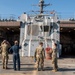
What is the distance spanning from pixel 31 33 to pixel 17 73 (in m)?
10.7

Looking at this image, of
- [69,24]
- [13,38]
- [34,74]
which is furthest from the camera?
[13,38]

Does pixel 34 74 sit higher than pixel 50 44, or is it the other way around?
pixel 50 44

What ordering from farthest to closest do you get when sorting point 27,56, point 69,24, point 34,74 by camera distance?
point 69,24
point 27,56
point 34,74

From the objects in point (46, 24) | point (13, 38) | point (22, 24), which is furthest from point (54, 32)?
point (13, 38)

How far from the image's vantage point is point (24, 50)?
22375mm

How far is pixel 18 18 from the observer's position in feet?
76.8

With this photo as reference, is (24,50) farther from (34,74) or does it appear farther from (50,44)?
(34,74)

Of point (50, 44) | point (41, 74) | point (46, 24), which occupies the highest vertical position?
point (46, 24)

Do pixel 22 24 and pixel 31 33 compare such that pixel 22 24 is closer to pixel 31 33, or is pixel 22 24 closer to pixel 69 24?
pixel 31 33

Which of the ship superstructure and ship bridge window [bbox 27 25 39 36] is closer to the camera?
the ship superstructure

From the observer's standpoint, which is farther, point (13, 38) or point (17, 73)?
point (13, 38)

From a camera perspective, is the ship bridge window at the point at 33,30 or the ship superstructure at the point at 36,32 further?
the ship bridge window at the point at 33,30

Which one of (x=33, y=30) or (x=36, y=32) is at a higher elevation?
(x=33, y=30)

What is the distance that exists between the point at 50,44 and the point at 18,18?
13.6 feet
